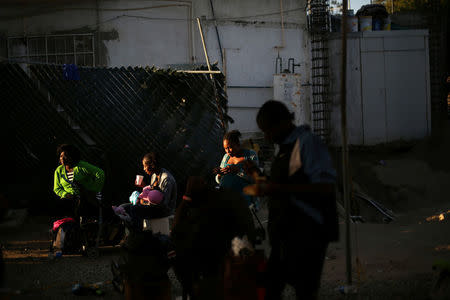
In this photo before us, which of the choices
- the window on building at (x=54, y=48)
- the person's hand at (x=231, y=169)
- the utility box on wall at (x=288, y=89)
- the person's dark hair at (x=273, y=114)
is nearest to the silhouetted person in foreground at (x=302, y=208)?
the person's dark hair at (x=273, y=114)

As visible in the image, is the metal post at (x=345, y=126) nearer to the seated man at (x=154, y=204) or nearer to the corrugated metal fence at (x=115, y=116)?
the seated man at (x=154, y=204)

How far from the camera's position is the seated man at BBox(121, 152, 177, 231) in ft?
23.9

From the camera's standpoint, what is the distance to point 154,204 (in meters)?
7.25

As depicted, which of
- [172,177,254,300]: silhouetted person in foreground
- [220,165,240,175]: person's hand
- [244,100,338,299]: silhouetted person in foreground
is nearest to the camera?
[244,100,338,299]: silhouetted person in foreground

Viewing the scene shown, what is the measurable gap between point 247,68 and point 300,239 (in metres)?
10.8

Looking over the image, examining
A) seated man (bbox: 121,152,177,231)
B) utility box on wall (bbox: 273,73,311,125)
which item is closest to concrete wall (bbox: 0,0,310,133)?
utility box on wall (bbox: 273,73,311,125)

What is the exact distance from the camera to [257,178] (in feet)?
13.2

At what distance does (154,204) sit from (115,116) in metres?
2.73

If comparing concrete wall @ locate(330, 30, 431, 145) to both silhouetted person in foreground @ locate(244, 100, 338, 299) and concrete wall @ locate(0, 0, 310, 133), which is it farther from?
silhouetted person in foreground @ locate(244, 100, 338, 299)

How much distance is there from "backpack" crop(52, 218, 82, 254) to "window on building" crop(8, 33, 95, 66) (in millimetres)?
7332

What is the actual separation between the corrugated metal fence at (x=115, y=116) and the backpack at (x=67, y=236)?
2046mm

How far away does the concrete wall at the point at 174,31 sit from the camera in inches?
539

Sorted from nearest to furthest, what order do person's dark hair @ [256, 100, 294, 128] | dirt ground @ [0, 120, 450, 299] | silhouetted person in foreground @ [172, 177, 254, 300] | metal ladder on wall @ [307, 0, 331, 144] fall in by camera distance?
person's dark hair @ [256, 100, 294, 128] < silhouetted person in foreground @ [172, 177, 254, 300] < dirt ground @ [0, 120, 450, 299] < metal ladder on wall @ [307, 0, 331, 144]

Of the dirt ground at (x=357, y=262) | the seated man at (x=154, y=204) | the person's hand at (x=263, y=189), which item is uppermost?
the person's hand at (x=263, y=189)
